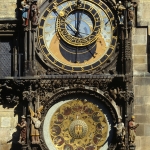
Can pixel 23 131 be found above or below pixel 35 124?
below

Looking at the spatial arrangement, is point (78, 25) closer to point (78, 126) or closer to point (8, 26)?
point (8, 26)

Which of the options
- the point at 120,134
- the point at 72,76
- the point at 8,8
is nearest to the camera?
the point at 120,134

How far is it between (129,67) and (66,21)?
1939 millimetres

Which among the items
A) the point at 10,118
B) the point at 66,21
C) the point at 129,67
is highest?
the point at 66,21

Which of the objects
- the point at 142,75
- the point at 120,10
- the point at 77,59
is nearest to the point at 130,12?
the point at 120,10

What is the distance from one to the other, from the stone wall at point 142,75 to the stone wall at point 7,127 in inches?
116

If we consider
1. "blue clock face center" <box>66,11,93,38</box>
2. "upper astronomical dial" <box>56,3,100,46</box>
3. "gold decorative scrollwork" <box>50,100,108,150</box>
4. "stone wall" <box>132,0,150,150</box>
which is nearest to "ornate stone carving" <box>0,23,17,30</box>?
Result: "upper astronomical dial" <box>56,3,100,46</box>

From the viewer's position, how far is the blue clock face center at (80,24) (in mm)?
17719

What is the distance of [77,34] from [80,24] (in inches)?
10.2

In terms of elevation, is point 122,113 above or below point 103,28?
below

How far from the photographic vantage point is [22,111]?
1745cm

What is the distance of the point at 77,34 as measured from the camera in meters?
17.7

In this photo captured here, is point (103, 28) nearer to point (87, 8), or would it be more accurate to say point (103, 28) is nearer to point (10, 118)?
point (87, 8)

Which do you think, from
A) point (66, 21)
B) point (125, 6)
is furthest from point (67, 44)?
point (125, 6)
